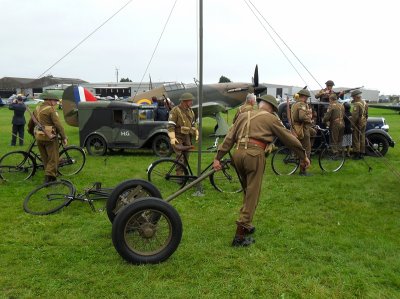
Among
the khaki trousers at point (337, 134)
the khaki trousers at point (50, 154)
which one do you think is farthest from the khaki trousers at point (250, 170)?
the khaki trousers at point (337, 134)

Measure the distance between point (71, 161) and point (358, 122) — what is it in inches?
317

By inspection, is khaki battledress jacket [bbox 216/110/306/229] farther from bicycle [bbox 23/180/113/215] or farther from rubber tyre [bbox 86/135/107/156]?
rubber tyre [bbox 86/135/107/156]

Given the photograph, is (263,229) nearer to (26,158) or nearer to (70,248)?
(70,248)

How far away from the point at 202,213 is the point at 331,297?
283cm

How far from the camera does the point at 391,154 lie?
39.7ft

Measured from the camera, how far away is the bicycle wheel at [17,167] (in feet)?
26.9

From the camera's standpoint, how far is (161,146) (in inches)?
467

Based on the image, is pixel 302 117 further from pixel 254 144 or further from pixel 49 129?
pixel 49 129

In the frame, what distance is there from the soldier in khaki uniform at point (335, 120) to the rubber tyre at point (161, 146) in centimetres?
473

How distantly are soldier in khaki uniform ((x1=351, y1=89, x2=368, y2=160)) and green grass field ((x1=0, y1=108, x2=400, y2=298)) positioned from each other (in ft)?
12.5

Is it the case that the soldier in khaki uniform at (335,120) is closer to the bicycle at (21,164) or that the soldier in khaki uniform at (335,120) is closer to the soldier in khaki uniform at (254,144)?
the soldier in khaki uniform at (254,144)

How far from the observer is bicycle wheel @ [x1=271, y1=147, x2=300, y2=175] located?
9.33 meters

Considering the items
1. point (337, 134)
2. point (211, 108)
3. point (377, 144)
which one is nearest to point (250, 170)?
point (337, 134)

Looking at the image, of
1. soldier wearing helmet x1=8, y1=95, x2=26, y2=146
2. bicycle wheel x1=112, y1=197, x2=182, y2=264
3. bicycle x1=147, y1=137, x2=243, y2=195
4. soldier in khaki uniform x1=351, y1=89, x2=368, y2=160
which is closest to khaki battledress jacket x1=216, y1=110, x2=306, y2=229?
bicycle wheel x1=112, y1=197, x2=182, y2=264
